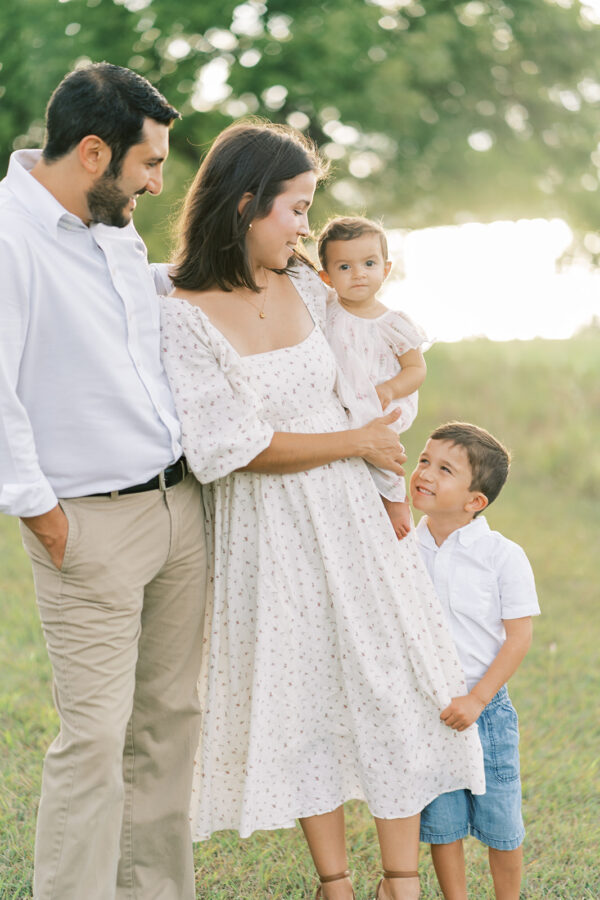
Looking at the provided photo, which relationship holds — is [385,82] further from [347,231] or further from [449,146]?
[347,231]

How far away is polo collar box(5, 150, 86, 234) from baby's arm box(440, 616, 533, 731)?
1540 millimetres

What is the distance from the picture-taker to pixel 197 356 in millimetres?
2621

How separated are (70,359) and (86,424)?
0.51 feet

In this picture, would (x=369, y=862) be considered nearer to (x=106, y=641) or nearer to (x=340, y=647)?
(x=340, y=647)

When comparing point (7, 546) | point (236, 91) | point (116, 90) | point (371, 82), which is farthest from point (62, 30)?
point (116, 90)

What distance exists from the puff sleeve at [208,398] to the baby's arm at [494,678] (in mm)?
848

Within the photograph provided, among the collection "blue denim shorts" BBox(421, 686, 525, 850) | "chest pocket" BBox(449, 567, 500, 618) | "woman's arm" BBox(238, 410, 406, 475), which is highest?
"woman's arm" BBox(238, 410, 406, 475)

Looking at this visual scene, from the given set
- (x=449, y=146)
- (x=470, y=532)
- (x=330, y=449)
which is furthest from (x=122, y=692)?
(x=449, y=146)

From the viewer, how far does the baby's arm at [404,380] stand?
2953 mm

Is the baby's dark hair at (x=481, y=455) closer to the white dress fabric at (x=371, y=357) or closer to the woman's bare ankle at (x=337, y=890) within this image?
the white dress fabric at (x=371, y=357)

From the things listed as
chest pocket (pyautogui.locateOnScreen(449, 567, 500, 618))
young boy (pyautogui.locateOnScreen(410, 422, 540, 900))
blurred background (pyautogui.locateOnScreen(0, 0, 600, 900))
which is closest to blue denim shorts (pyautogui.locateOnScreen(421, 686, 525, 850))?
young boy (pyautogui.locateOnScreen(410, 422, 540, 900))

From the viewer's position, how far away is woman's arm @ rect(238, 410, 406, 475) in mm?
2674

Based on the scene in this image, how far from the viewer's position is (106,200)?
7.97 feet

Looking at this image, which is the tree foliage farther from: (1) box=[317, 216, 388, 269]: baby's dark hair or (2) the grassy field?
(1) box=[317, 216, 388, 269]: baby's dark hair
